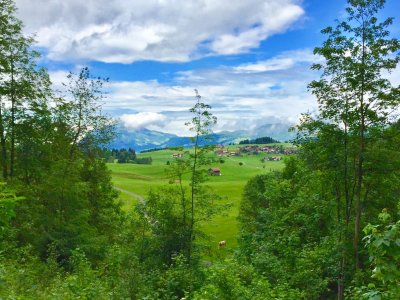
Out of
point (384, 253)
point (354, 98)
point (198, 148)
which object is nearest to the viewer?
point (384, 253)

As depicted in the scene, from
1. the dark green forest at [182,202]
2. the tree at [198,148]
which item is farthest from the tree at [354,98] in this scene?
the tree at [198,148]

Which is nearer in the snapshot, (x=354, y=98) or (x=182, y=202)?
(x=354, y=98)

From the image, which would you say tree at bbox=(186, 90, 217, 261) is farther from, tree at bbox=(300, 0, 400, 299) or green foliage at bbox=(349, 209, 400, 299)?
green foliage at bbox=(349, 209, 400, 299)

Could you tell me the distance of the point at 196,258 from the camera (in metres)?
33.9

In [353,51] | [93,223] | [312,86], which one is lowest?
[93,223]

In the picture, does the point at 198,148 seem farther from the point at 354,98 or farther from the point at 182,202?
the point at 354,98

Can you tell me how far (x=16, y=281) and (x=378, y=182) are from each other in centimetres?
2068

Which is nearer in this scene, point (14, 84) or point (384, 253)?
point (384, 253)

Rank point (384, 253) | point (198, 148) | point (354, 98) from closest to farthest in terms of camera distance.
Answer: point (384, 253), point (354, 98), point (198, 148)

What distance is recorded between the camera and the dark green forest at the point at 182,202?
21.0 meters

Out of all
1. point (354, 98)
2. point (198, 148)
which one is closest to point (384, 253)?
point (354, 98)

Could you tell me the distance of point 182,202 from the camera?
117 feet

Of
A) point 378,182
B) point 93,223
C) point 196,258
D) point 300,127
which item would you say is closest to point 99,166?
point 93,223

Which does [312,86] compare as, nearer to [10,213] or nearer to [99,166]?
[10,213]
